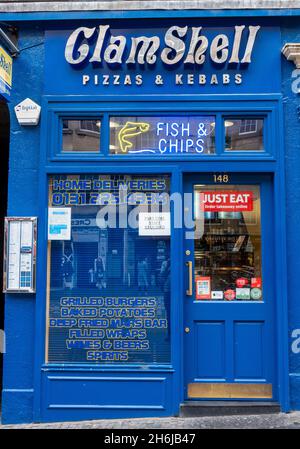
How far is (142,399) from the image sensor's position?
5.12m

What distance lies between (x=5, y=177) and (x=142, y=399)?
600cm

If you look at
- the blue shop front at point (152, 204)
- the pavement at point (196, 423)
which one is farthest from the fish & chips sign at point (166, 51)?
the pavement at point (196, 423)

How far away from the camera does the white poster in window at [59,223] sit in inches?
213

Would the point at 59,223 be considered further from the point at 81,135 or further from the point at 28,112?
the point at 28,112

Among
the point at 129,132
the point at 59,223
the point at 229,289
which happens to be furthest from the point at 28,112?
the point at 229,289

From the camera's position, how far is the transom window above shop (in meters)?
5.46

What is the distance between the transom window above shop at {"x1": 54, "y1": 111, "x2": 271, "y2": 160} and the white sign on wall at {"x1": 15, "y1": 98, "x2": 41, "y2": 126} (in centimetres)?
33

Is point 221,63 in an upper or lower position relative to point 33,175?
upper

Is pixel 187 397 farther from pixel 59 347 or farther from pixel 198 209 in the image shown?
pixel 198 209

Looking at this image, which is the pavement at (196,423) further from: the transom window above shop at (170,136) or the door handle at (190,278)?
A: the transom window above shop at (170,136)

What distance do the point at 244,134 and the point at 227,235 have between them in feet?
3.99

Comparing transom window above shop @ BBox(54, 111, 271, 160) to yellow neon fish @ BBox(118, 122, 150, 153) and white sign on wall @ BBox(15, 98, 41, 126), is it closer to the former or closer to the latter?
yellow neon fish @ BBox(118, 122, 150, 153)
